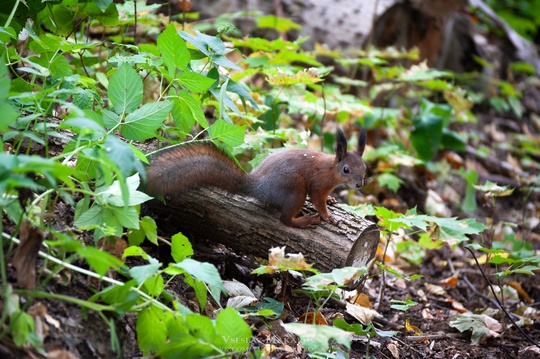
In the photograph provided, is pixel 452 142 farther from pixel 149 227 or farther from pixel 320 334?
pixel 320 334

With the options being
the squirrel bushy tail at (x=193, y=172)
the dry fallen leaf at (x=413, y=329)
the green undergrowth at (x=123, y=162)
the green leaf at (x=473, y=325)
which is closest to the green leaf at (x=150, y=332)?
the green undergrowth at (x=123, y=162)

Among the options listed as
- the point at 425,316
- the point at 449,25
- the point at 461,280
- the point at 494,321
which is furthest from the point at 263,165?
the point at 449,25

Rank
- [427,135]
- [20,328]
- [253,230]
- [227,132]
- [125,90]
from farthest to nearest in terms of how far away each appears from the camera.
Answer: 1. [427,135]
2. [253,230]
3. [227,132]
4. [125,90]
5. [20,328]

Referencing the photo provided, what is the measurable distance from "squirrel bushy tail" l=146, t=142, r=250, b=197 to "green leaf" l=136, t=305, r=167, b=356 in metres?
0.77

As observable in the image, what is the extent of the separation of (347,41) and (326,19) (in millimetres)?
363

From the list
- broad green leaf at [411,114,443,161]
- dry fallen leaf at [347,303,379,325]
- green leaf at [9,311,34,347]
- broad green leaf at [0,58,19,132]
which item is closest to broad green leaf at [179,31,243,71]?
broad green leaf at [0,58,19,132]

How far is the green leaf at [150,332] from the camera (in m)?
2.14

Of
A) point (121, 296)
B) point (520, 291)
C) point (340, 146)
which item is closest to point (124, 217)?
point (121, 296)

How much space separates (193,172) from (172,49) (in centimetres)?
60

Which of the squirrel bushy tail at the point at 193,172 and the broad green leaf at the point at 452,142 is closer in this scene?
the squirrel bushy tail at the point at 193,172

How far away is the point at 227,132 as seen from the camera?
2900 millimetres

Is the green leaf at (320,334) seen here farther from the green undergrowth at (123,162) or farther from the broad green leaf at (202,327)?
the broad green leaf at (202,327)

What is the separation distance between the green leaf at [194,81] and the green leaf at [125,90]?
246mm

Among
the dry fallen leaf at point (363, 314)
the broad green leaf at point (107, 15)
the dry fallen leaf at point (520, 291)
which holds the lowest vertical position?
the dry fallen leaf at point (520, 291)
